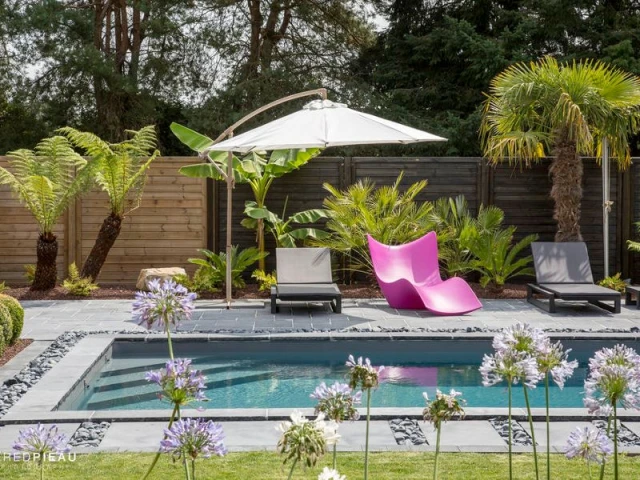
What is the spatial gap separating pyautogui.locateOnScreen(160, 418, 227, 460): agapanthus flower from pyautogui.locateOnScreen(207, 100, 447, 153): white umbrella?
737cm

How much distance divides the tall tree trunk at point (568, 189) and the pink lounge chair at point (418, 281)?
7.37ft

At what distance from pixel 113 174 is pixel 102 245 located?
1121mm

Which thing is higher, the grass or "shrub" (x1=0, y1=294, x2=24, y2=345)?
"shrub" (x1=0, y1=294, x2=24, y2=345)

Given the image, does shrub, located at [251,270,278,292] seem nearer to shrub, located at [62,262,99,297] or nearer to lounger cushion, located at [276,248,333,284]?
lounger cushion, located at [276,248,333,284]

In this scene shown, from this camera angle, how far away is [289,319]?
1008 cm

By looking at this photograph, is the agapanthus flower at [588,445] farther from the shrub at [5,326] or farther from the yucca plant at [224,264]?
the yucca plant at [224,264]

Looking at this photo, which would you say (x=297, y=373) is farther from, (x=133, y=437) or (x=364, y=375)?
(x=364, y=375)

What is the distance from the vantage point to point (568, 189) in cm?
1229

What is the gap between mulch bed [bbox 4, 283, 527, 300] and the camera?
11977 millimetres

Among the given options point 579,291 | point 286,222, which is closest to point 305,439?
point 579,291

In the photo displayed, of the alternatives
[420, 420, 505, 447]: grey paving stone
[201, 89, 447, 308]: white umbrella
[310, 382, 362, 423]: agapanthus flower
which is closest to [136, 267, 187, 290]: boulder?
[201, 89, 447, 308]: white umbrella

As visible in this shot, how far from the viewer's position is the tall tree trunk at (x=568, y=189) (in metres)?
12.3

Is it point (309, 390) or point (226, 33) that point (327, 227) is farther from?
point (226, 33)

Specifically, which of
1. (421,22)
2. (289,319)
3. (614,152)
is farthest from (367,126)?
(421,22)
